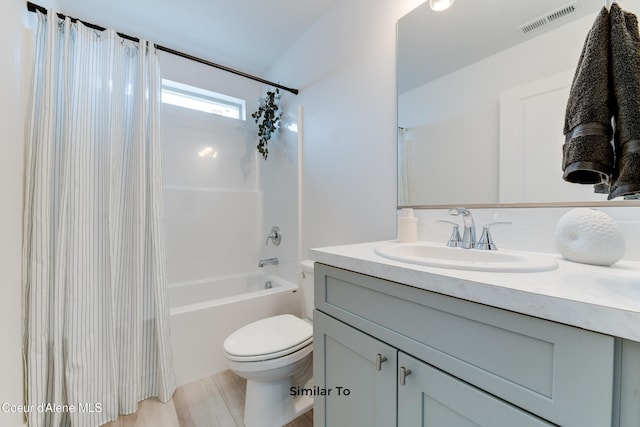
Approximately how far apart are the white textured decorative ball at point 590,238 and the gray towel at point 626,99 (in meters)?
0.23

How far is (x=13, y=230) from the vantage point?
0.99 meters

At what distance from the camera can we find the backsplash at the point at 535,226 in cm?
72

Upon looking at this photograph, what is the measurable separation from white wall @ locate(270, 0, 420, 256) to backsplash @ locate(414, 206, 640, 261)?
0.45 metres

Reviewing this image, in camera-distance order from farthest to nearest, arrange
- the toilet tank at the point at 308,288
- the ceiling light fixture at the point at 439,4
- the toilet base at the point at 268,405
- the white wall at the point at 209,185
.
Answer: the white wall at the point at 209,185 → the toilet tank at the point at 308,288 → the toilet base at the point at 268,405 → the ceiling light fixture at the point at 439,4

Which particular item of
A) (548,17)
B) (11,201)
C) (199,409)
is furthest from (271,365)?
(548,17)

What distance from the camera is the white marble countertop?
0.40 m

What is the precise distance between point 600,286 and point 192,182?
2.45 m

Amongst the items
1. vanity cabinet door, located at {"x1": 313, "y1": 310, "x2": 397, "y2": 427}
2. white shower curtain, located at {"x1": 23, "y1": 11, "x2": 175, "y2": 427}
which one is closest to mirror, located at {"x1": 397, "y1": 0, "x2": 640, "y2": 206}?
vanity cabinet door, located at {"x1": 313, "y1": 310, "x2": 397, "y2": 427}

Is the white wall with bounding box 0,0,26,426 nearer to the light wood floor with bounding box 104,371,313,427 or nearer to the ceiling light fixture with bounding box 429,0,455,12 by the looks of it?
the light wood floor with bounding box 104,371,313,427

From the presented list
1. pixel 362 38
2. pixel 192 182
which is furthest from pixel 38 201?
pixel 362 38

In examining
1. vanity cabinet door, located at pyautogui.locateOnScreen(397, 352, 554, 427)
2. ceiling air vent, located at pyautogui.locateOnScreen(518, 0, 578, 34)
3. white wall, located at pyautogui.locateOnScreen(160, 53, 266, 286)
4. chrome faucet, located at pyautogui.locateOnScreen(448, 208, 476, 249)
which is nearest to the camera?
vanity cabinet door, located at pyautogui.locateOnScreen(397, 352, 554, 427)

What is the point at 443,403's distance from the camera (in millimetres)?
596

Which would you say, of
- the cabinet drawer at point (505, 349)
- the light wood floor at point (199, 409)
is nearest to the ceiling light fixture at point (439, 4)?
the cabinet drawer at point (505, 349)

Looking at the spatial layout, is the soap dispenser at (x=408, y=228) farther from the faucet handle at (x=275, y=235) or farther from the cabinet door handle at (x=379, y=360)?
the faucet handle at (x=275, y=235)
